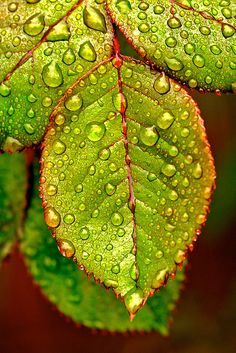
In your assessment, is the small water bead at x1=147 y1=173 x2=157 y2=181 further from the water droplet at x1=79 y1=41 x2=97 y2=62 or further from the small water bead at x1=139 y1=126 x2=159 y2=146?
the water droplet at x1=79 y1=41 x2=97 y2=62

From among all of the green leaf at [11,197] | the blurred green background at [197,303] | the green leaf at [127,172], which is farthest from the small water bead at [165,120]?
the blurred green background at [197,303]

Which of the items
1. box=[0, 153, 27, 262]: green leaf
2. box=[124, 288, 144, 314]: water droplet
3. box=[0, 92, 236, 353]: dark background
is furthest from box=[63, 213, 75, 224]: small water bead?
box=[0, 92, 236, 353]: dark background

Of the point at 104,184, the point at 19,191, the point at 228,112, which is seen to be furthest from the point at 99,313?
the point at 228,112

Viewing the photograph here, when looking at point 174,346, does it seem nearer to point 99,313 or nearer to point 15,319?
point 15,319

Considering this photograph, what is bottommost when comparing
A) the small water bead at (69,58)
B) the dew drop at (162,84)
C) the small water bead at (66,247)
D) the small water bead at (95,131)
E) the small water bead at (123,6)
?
the small water bead at (66,247)

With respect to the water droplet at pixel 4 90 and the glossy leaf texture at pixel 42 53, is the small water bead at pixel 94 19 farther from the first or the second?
the water droplet at pixel 4 90

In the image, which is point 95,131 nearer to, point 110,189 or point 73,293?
point 110,189
